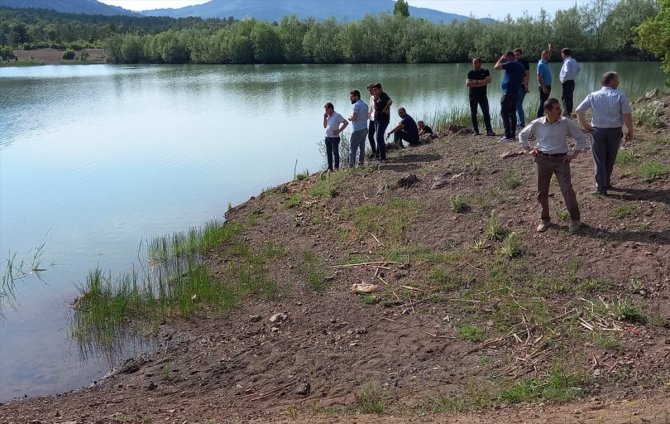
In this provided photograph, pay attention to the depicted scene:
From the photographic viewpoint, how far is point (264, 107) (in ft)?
101

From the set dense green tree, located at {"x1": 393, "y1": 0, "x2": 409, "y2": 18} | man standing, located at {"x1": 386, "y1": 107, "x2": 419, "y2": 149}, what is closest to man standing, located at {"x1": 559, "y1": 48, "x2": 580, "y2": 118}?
man standing, located at {"x1": 386, "y1": 107, "x2": 419, "y2": 149}

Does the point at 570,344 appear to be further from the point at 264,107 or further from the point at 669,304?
the point at 264,107

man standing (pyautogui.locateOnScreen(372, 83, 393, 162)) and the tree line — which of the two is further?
the tree line

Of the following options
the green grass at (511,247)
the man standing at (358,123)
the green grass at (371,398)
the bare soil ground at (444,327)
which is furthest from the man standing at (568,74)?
the green grass at (371,398)

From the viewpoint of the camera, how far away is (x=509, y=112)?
13234mm

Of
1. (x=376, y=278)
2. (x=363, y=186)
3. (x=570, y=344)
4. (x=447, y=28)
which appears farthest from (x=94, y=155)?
(x=447, y=28)

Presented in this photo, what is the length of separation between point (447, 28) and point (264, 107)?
37.0m

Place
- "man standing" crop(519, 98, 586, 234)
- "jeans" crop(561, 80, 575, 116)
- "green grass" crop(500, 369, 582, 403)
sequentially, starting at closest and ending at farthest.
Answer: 1. "green grass" crop(500, 369, 582, 403)
2. "man standing" crop(519, 98, 586, 234)
3. "jeans" crop(561, 80, 575, 116)

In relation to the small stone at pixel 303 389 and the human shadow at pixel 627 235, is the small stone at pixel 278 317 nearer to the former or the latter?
the small stone at pixel 303 389

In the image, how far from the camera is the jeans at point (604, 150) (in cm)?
835

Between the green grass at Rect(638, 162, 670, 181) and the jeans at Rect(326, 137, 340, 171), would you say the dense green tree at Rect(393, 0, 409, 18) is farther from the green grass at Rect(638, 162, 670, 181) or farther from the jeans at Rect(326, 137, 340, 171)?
the green grass at Rect(638, 162, 670, 181)

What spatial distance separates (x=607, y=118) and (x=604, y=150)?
462 mm

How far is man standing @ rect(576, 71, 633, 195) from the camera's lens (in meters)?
8.12

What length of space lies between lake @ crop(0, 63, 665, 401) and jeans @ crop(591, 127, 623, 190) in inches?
249
